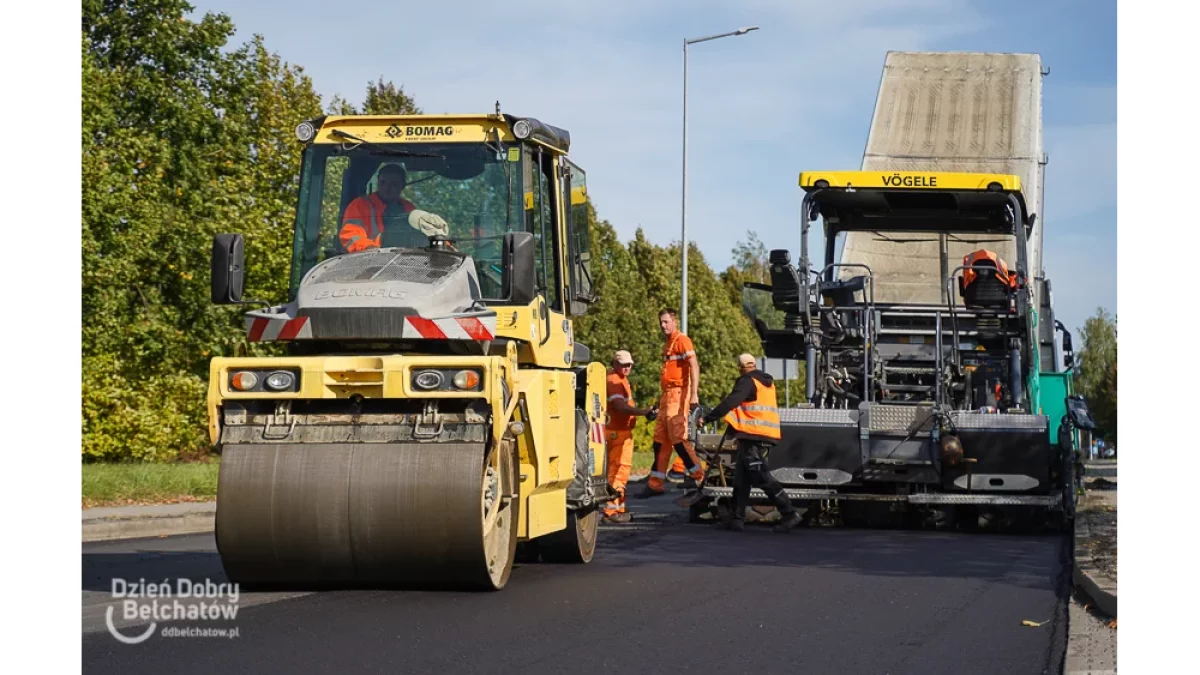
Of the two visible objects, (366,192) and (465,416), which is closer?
(465,416)

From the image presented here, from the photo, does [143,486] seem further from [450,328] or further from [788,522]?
[450,328]

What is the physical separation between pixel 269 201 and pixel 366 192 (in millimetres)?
15328

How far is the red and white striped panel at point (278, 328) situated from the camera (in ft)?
29.8

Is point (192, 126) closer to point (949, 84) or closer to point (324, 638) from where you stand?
point (949, 84)

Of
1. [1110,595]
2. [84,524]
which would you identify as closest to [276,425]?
[1110,595]

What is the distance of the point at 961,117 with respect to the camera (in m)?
22.4

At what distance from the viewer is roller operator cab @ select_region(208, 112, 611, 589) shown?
852cm

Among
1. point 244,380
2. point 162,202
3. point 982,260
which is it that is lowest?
point 244,380

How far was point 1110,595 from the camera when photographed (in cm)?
822

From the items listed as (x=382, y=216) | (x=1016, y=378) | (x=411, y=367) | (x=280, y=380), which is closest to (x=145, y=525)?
(x=382, y=216)

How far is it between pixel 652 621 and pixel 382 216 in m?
3.19

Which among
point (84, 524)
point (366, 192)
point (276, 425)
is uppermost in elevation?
point (366, 192)

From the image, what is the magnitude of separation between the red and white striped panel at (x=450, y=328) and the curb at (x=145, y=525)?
17.1 feet

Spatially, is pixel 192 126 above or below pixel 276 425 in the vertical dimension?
above
